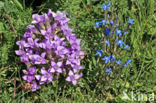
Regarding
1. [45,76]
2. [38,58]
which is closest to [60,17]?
[38,58]

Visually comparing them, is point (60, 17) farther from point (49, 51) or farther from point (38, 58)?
point (38, 58)

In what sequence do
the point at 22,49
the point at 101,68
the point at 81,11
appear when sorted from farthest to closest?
the point at 81,11
the point at 101,68
the point at 22,49

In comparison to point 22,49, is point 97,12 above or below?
above

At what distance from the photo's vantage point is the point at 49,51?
243cm

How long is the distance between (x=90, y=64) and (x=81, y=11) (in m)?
0.81

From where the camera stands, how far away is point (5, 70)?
2.69 m

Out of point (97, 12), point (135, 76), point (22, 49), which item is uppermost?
point (97, 12)

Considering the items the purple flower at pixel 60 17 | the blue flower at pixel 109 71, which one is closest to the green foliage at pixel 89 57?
the blue flower at pixel 109 71

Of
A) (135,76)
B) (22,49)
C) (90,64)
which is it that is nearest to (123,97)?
(135,76)

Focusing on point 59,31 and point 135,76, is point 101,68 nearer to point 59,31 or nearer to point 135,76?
point 135,76

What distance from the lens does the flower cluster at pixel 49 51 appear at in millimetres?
2430

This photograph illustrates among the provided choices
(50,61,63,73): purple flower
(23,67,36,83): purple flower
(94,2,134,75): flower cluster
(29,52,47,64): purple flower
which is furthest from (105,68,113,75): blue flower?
(23,67,36,83): purple flower

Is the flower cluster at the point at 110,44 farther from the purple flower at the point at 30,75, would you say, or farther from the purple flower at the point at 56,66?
the purple flower at the point at 30,75

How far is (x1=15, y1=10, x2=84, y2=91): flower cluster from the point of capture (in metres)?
2.43
